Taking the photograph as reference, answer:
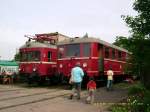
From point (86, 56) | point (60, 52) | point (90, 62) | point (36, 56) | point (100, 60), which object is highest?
point (60, 52)

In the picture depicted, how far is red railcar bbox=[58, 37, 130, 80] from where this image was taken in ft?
74.3

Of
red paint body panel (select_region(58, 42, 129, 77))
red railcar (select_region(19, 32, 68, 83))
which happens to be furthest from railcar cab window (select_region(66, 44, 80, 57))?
red railcar (select_region(19, 32, 68, 83))

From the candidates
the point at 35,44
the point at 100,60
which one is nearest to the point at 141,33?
the point at 100,60

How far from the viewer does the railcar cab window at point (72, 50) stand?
2314 cm

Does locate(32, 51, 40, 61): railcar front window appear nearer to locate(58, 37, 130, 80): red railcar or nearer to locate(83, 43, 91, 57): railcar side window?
locate(58, 37, 130, 80): red railcar

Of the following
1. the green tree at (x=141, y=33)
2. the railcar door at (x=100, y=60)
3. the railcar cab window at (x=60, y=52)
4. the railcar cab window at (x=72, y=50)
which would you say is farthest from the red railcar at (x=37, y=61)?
the green tree at (x=141, y=33)

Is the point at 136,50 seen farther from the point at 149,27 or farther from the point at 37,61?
the point at 37,61

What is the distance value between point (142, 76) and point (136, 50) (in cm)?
336

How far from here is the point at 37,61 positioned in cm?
2525

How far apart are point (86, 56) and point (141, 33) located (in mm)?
6767

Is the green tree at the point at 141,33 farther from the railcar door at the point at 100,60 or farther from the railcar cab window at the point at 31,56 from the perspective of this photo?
the railcar cab window at the point at 31,56

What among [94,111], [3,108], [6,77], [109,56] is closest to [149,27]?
[94,111]

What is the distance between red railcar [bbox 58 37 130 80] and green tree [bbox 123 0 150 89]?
18.3 ft

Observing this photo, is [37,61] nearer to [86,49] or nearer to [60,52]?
[60,52]
